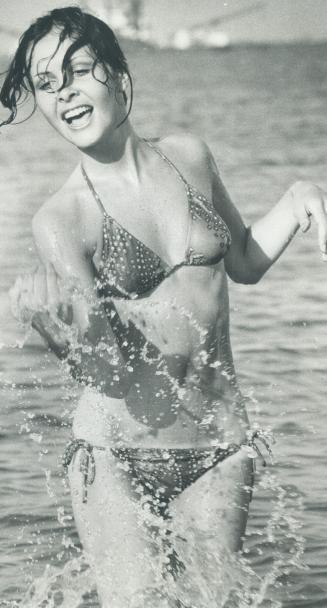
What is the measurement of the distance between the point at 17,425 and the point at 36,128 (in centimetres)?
884

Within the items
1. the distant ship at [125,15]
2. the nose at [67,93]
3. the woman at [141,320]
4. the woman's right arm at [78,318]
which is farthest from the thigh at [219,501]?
the distant ship at [125,15]

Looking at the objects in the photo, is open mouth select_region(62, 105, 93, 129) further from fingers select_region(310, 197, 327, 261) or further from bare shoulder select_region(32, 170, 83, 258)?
fingers select_region(310, 197, 327, 261)

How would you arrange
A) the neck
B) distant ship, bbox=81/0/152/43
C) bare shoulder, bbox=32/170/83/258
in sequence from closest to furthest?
bare shoulder, bbox=32/170/83/258 → the neck → distant ship, bbox=81/0/152/43

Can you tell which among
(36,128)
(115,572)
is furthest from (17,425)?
(36,128)

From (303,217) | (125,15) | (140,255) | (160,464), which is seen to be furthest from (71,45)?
(125,15)

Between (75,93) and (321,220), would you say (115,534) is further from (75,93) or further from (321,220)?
(75,93)

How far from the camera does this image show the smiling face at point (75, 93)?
179 cm

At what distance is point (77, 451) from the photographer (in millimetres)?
1839

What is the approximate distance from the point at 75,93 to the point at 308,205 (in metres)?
0.39

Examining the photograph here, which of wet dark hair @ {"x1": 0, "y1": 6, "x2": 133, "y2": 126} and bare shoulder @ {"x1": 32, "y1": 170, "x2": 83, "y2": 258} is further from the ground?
wet dark hair @ {"x1": 0, "y1": 6, "x2": 133, "y2": 126}

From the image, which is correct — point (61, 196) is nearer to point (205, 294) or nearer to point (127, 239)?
point (127, 239)

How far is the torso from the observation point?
70.9 inches

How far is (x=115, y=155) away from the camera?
6.00 ft

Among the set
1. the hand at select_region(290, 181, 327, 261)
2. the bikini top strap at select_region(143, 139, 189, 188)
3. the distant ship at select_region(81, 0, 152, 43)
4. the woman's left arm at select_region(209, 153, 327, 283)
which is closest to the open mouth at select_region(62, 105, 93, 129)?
the bikini top strap at select_region(143, 139, 189, 188)
